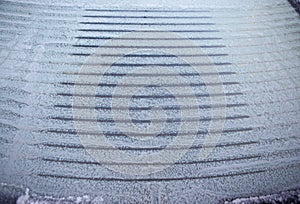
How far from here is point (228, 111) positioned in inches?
54.6

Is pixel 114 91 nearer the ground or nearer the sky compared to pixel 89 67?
nearer the ground

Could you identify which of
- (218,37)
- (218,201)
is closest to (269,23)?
(218,37)

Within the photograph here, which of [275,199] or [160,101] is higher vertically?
[160,101]

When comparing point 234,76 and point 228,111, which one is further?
point 234,76

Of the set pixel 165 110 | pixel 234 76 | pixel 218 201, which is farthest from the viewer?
pixel 234 76

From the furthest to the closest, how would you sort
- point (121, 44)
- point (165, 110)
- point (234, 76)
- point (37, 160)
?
1. point (121, 44)
2. point (234, 76)
3. point (165, 110)
4. point (37, 160)

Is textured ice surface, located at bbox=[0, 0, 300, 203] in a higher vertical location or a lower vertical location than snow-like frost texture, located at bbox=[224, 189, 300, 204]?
higher

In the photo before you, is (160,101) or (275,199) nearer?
(275,199)

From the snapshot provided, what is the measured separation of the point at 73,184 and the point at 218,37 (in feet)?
4.08

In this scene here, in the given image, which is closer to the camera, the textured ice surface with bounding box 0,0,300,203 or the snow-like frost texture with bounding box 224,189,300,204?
the snow-like frost texture with bounding box 224,189,300,204

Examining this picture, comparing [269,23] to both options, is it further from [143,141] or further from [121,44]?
[143,141]

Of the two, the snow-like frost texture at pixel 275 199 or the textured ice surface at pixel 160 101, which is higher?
the textured ice surface at pixel 160 101

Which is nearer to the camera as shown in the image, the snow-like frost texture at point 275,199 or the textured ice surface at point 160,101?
the snow-like frost texture at point 275,199

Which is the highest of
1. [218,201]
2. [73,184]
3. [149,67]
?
[149,67]
